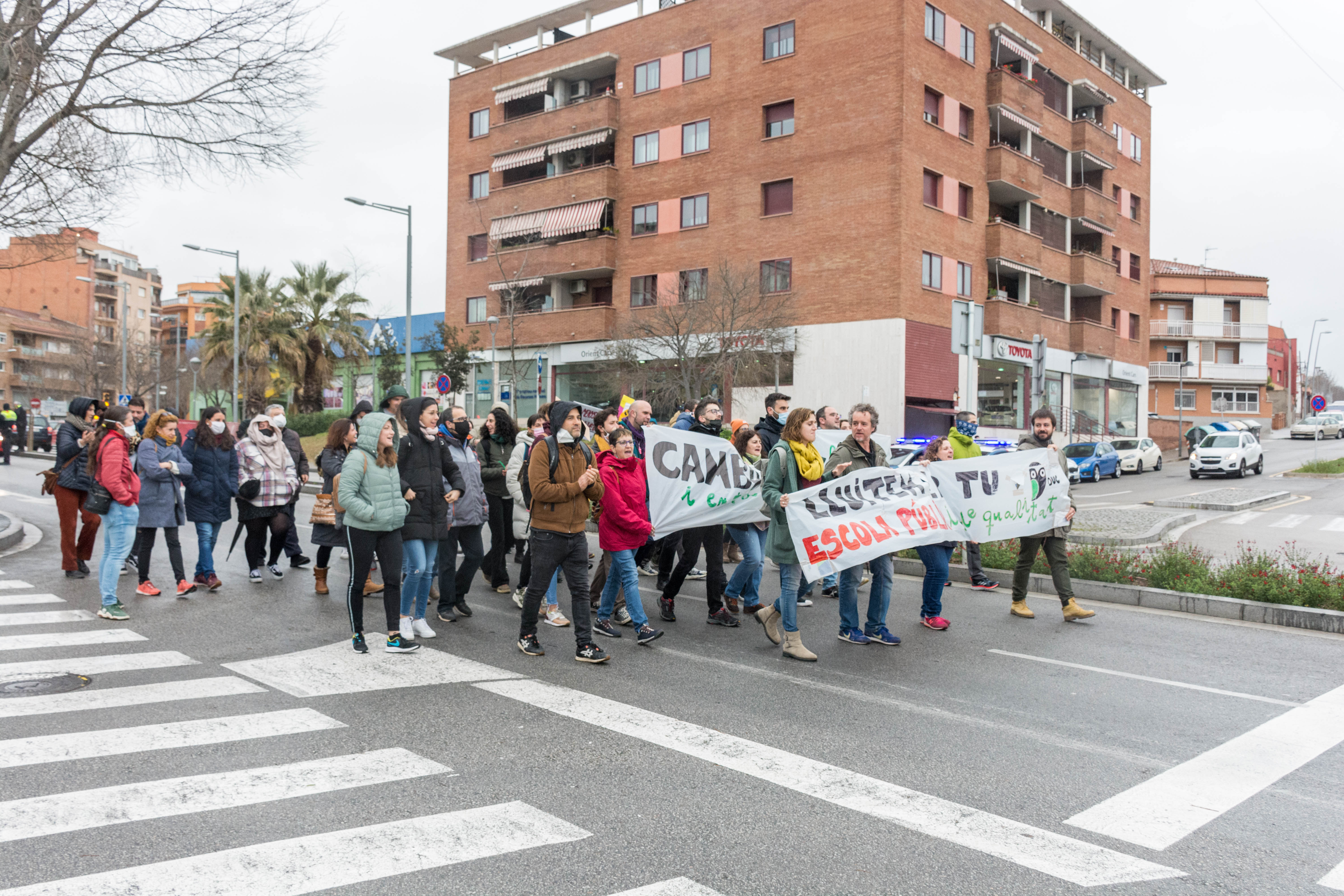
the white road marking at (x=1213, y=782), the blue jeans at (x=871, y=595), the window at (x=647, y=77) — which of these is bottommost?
the white road marking at (x=1213, y=782)

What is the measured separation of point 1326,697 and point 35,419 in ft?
192

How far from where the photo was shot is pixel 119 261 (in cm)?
10662

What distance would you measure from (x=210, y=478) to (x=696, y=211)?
100.0 ft

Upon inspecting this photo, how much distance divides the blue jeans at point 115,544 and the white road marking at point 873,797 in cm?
448

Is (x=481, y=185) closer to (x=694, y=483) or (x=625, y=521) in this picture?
(x=694, y=483)

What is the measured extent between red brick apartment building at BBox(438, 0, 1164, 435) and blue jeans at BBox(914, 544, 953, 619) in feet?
84.3

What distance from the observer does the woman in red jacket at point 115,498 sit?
8.62m

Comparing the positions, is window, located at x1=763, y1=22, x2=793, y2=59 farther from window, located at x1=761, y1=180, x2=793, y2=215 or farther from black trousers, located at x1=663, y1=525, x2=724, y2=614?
black trousers, located at x1=663, y1=525, x2=724, y2=614

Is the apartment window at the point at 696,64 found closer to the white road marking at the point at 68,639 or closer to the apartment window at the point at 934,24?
the apartment window at the point at 934,24

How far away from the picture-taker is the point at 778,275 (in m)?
36.3

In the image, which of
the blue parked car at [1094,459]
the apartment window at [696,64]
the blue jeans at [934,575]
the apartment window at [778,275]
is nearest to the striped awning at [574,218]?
the apartment window at [696,64]

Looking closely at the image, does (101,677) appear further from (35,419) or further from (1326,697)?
(35,419)

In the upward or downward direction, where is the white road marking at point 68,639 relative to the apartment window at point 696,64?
downward

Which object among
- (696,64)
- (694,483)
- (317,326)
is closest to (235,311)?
(317,326)
